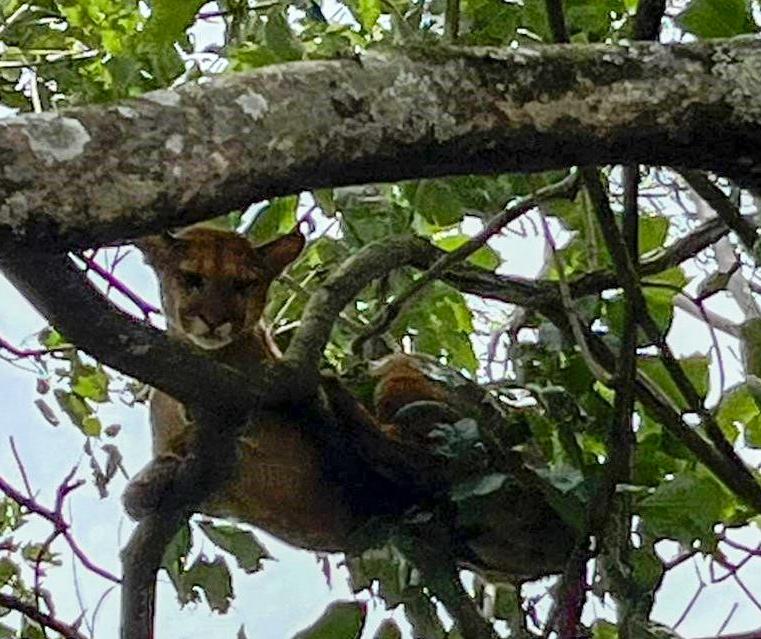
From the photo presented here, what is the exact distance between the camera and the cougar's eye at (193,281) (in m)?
1.29

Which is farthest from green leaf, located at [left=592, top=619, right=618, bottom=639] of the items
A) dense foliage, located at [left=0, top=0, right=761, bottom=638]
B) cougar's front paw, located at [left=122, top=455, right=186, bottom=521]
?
cougar's front paw, located at [left=122, top=455, right=186, bottom=521]

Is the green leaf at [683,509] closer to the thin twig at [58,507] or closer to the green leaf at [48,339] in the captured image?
the thin twig at [58,507]

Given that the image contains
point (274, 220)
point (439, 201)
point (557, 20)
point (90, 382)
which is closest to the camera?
point (557, 20)

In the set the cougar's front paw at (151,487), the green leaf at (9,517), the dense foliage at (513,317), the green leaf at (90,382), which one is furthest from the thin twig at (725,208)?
the green leaf at (9,517)

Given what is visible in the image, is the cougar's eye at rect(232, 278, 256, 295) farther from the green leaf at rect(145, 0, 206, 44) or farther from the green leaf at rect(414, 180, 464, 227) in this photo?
the green leaf at rect(145, 0, 206, 44)

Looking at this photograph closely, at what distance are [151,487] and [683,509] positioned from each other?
412 mm

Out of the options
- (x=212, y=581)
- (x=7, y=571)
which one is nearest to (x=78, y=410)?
(x=7, y=571)

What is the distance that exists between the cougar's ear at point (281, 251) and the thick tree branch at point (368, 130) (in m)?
0.53

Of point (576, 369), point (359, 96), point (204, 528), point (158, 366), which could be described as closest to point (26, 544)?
point (204, 528)

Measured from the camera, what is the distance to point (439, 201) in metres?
1.22

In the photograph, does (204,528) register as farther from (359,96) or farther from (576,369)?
(359,96)

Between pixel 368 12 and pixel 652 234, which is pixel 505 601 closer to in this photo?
pixel 652 234

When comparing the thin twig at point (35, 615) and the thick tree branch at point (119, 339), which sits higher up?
the thick tree branch at point (119, 339)

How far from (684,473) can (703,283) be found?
0.24 meters
